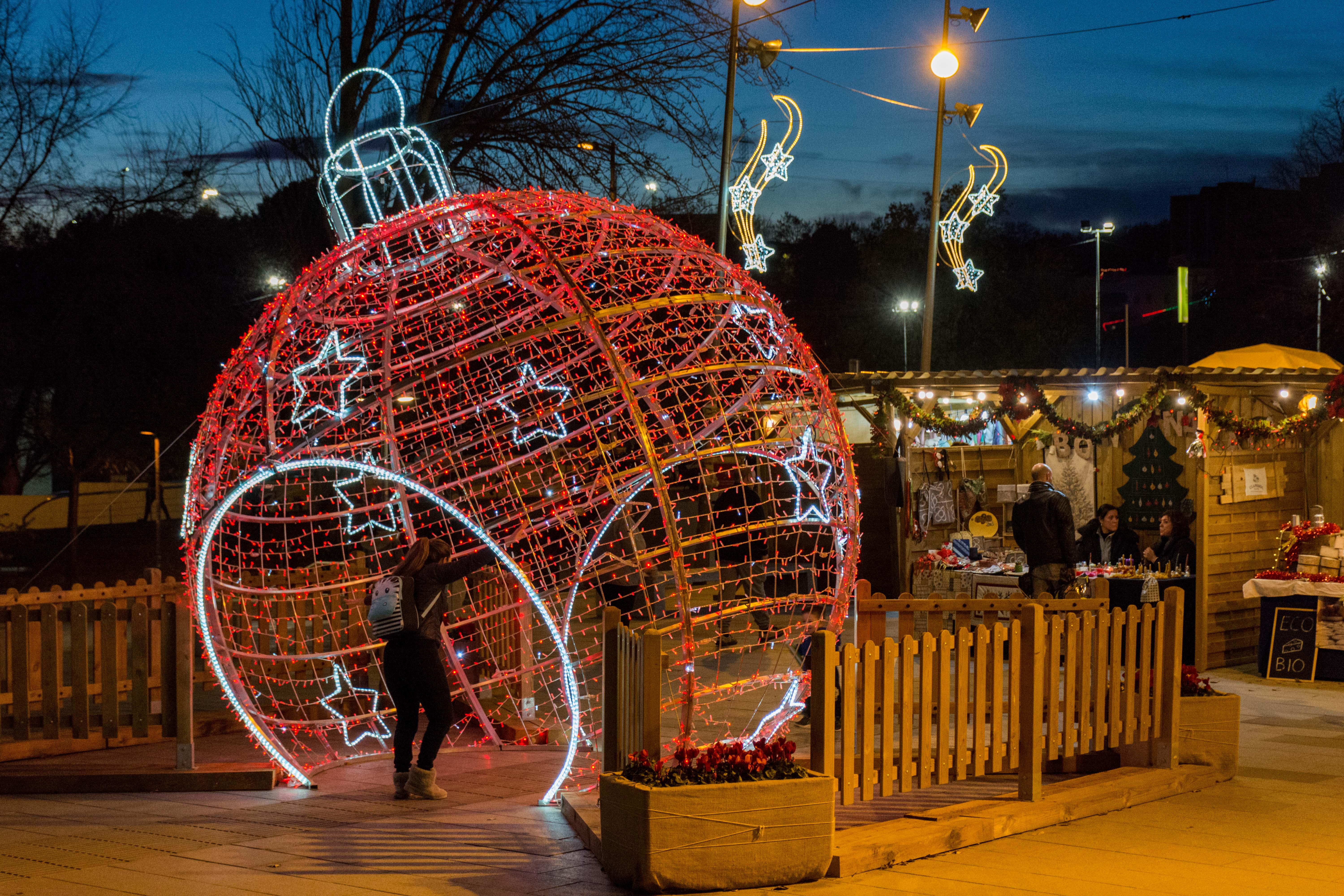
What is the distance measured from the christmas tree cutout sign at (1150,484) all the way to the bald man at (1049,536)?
2.57 metres

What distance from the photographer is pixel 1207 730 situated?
7.00m

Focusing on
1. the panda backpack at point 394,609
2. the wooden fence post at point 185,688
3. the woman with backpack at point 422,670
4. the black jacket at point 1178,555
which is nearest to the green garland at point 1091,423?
the black jacket at point 1178,555

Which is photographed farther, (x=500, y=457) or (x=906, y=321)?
(x=906, y=321)

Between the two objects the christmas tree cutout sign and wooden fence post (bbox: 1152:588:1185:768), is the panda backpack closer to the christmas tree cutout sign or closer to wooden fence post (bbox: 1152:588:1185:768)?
wooden fence post (bbox: 1152:588:1185:768)

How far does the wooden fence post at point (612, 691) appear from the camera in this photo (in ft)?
18.4

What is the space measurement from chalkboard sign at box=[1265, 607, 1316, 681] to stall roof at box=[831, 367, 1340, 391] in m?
2.33

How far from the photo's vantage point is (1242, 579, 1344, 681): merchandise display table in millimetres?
10484

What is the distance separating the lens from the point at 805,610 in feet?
28.6

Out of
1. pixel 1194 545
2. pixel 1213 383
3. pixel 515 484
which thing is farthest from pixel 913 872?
pixel 1213 383

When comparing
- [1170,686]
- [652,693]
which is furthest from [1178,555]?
[652,693]

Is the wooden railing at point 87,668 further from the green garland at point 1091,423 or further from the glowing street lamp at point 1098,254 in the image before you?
the glowing street lamp at point 1098,254

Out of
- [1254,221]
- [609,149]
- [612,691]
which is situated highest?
[1254,221]

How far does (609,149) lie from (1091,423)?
5.85m

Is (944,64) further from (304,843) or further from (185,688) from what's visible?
(304,843)
